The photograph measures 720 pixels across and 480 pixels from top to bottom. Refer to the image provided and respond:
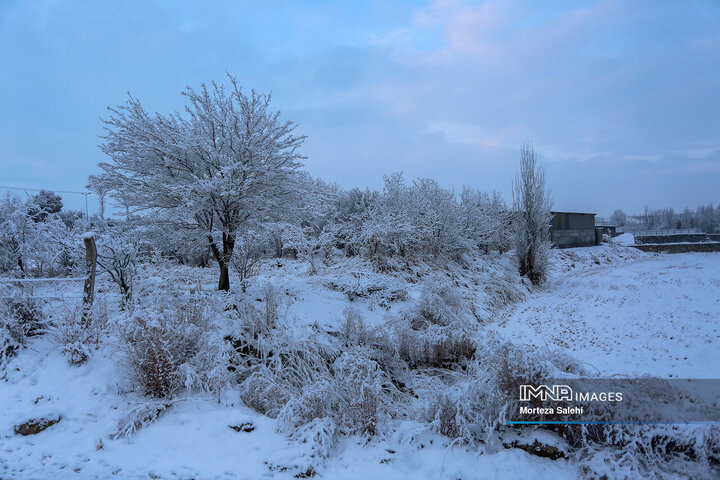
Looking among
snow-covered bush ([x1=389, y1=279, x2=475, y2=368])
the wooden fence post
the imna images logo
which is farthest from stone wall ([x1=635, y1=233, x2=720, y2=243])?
the wooden fence post

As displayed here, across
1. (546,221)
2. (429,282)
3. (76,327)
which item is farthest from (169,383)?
(546,221)

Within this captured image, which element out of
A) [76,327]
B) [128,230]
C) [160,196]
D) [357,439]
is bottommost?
[357,439]

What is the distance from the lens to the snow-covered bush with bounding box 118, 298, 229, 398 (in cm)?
439

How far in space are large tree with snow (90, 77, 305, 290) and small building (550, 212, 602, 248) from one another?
26276mm

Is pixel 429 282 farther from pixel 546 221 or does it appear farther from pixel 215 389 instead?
pixel 546 221

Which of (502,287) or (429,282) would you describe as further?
(502,287)

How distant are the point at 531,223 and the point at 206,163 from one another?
47.6ft

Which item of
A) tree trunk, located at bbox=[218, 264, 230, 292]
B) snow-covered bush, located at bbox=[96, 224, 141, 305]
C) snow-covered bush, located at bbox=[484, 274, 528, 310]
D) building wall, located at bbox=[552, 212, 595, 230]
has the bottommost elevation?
snow-covered bush, located at bbox=[484, 274, 528, 310]

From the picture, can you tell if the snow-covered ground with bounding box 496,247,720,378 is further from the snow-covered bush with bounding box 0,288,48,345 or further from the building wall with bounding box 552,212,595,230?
the building wall with bounding box 552,212,595,230

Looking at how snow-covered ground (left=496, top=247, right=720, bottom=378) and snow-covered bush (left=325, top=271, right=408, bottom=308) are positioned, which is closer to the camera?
snow-covered ground (left=496, top=247, right=720, bottom=378)

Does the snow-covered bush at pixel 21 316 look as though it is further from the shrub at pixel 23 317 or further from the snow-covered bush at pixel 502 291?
the snow-covered bush at pixel 502 291

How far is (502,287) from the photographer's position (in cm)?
1347

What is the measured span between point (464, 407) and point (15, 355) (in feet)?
20.2

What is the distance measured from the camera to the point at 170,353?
14.6ft
